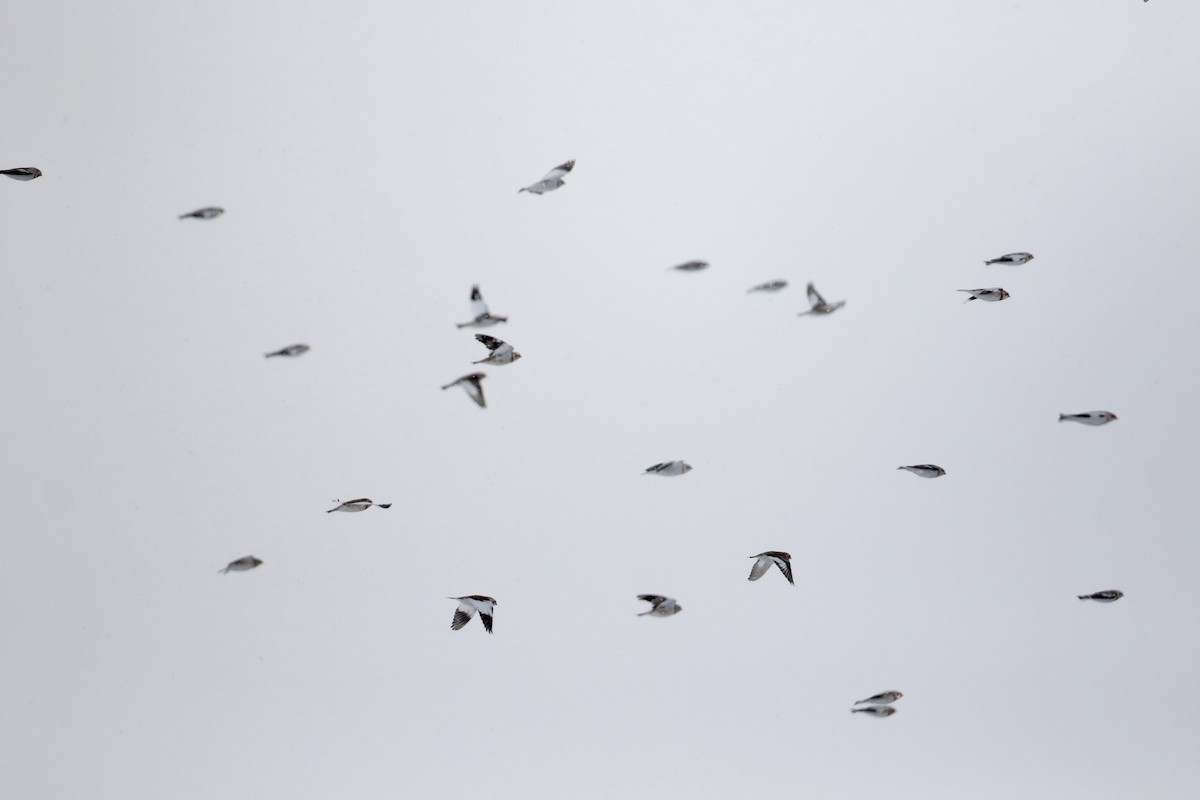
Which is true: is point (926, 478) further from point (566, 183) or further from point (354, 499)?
point (354, 499)

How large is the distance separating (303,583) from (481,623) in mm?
835

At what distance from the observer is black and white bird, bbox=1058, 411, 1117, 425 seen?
525 cm

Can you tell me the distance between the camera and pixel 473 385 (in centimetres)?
526

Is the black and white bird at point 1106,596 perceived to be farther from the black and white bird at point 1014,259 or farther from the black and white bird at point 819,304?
the black and white bird at point 819,304

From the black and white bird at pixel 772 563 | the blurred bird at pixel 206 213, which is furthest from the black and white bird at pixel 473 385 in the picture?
the black and white bird at pixel 772 563

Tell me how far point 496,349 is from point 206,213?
4.70 ft

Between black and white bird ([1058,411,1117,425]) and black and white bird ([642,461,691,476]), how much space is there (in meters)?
1.74

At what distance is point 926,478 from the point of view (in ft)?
18.1

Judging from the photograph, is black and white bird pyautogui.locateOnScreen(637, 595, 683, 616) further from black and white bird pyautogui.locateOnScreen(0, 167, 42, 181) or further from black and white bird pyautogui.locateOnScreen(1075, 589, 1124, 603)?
black and white bird pyautogui.locateOnScreen(0, 167, 42, 181)

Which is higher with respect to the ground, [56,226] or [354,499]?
[56,226]

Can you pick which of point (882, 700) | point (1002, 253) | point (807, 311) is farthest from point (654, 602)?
point (1002, 253)

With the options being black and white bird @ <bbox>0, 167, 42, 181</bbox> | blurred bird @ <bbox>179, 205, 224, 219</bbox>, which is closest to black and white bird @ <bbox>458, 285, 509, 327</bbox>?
blurred bird @ <bbox>179, 205, 224, 219</bbox>

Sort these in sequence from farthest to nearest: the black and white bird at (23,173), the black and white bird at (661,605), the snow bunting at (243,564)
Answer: the black and white bird at (661,605) → the snow bunting at (243,564) → the black and white bird at (23,173)

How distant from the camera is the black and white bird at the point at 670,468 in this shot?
5383 mm
